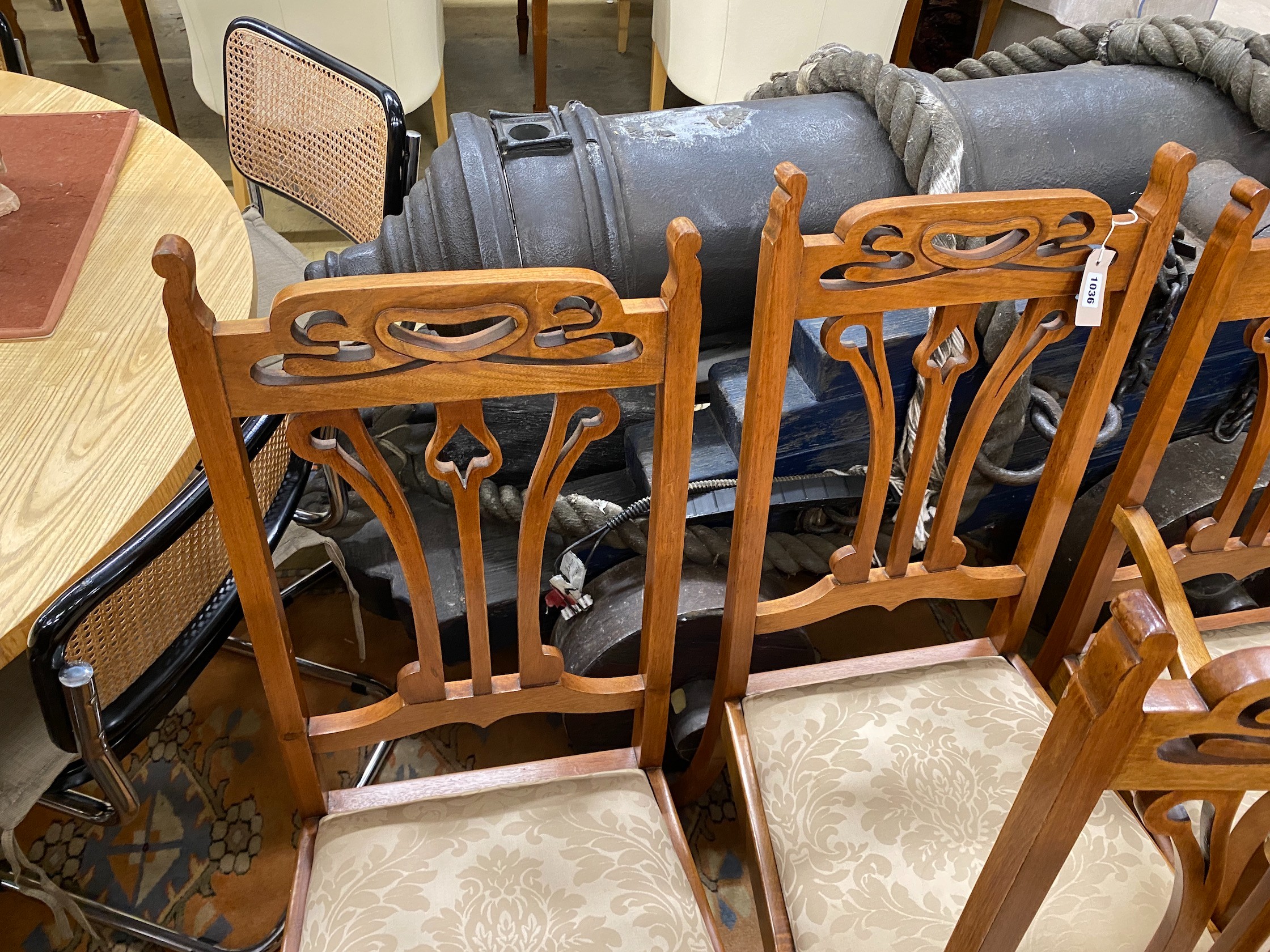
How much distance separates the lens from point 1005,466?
48.4 inches

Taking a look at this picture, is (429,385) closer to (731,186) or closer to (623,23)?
(731,186)

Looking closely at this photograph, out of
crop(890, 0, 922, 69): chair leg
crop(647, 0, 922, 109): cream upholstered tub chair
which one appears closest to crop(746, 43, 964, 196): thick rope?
crop(647, 0, 922, 109): cream upholstered tub chair

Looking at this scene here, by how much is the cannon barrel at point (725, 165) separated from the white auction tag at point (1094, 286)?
1.43 ft

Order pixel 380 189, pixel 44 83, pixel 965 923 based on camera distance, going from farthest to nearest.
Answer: pixel 44 83 < pixel 380 189 < pixel 965 923

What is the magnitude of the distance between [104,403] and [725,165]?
723 millimetres

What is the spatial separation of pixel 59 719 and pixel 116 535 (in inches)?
6.3

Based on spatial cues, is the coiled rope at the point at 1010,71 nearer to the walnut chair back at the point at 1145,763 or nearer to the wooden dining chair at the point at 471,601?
the wooden dining chair at the point at 471,601

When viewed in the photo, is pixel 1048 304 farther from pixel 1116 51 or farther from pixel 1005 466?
pixel 1116 51

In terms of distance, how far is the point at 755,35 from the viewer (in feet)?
7.25

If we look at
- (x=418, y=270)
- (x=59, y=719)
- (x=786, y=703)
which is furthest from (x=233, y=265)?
(x=786, y=703)

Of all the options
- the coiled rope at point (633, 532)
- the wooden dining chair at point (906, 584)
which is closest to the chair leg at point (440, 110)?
the coiled rope at point (633, 532)

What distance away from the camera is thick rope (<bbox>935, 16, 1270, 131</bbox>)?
1160 millimetres

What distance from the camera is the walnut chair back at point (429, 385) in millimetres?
596

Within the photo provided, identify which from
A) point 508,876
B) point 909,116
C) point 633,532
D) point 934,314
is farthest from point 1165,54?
point 508,876
